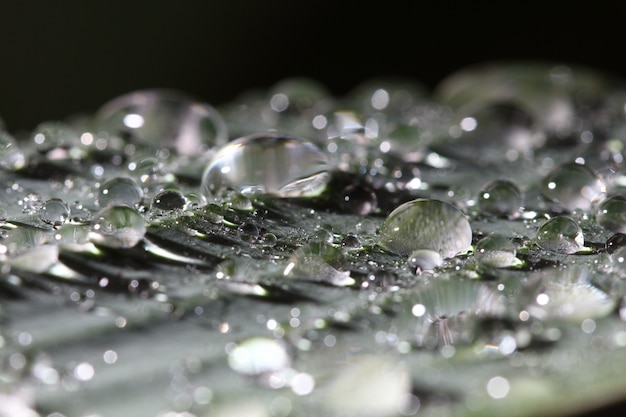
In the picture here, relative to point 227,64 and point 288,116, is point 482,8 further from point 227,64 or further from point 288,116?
point 288,116

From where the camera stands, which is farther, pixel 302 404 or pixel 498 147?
pixel 498 147

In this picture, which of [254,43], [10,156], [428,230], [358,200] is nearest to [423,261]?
[428,230]

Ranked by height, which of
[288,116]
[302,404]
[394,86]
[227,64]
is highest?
[227,64]

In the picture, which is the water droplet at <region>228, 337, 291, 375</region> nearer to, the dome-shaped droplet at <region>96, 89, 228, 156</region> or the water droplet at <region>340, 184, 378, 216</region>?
the water droplet at <region>340, 184, 378, 216</region>

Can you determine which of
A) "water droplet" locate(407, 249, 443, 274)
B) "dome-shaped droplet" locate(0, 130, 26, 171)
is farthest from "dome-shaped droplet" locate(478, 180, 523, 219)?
"dome-shaped droplet" locate(0, 130, 26, 171)

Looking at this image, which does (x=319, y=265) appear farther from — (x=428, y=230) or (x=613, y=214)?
(x=613, y=214)

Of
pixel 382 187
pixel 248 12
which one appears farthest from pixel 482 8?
pixel 382 187

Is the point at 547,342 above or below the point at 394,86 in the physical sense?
below
